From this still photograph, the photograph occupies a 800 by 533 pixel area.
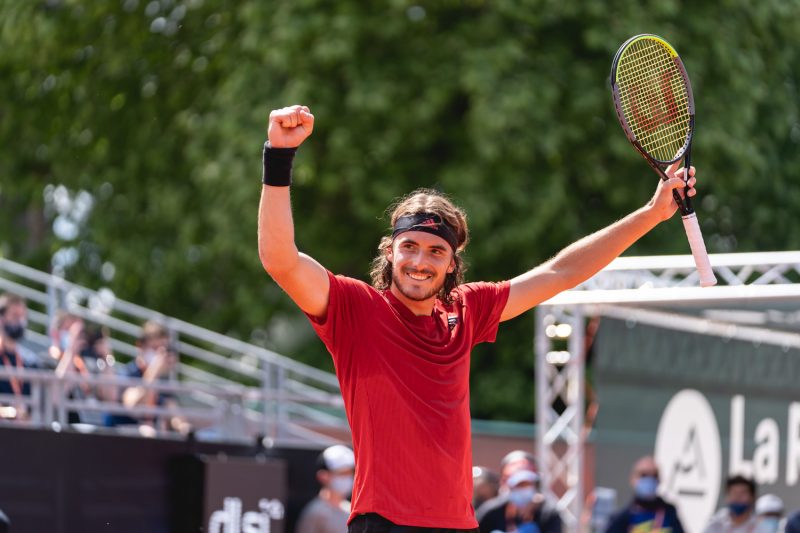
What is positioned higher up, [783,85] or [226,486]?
[783,85]

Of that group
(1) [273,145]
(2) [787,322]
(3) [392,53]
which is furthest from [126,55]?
(1) [273,145]

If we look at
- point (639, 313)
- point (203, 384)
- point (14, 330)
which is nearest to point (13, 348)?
point (14, 330)

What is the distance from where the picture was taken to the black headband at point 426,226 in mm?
4539

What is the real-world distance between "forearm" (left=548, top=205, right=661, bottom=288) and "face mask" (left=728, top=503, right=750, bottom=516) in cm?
826

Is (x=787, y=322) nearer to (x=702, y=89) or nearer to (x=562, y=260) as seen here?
(x=702, y=89)

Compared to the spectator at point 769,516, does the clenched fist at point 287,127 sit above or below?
above

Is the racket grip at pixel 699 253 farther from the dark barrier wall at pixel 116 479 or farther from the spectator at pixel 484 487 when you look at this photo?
the spectator at pixel 484 487

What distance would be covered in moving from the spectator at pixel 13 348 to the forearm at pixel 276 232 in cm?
698

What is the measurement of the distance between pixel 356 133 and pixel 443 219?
13.4 meters

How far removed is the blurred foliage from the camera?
57.8 feet

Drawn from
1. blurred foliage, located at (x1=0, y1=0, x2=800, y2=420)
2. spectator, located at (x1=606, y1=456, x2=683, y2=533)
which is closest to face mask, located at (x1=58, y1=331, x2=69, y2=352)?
spectator, located at (x1=606, y1=456, x2=683, y2=533)

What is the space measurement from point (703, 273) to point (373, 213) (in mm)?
12804

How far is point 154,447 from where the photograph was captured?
1086 cm

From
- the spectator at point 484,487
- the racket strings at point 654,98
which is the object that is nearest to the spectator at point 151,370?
→ the spectator at point 484,487
